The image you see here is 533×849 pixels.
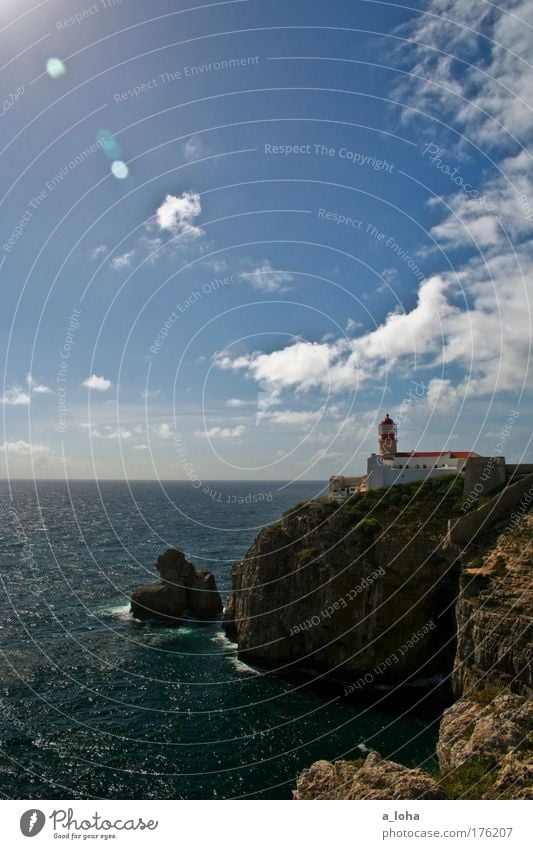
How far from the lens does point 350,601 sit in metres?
47.2

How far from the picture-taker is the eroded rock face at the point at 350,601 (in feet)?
146

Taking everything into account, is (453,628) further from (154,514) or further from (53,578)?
(154,514)

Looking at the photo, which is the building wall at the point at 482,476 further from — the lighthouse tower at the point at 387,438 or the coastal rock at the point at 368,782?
the coastal rock at the point at 368,782

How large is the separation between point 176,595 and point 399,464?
3184 centimetres

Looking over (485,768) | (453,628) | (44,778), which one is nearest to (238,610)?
(453,628)

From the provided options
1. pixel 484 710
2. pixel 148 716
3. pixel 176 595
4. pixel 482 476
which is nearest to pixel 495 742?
pixel 484 710

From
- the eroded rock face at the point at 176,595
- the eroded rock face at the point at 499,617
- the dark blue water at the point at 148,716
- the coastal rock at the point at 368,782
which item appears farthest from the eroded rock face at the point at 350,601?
the coastal rock at the point at 368,782

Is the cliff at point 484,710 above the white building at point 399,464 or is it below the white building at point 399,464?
below

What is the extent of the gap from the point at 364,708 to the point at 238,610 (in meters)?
19.0

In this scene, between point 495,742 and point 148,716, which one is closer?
point 495,742

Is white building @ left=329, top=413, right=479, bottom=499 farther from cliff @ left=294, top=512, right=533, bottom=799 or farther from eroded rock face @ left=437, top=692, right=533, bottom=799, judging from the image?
eroded rock face @ left=437, top=692, right=533, bottom=799

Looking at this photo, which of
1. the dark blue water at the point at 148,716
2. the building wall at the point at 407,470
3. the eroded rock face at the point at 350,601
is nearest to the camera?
the dark blue water at the point at 148,716

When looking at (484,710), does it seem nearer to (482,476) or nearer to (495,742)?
(495,742)

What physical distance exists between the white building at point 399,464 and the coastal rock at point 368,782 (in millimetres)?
37632
